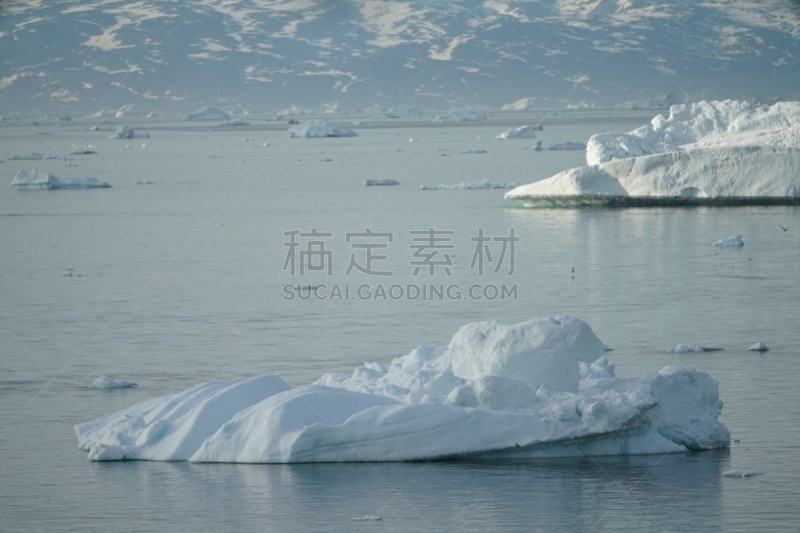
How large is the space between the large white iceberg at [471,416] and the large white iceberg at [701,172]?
21.9m

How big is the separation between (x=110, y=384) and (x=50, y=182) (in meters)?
38.0

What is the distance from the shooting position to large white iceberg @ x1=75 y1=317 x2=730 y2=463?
12438mm

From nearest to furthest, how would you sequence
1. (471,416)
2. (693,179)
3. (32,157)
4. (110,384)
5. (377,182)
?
(471,416)
(110,384)
(693,179)
(377,182)
(32,157)

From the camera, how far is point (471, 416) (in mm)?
12430

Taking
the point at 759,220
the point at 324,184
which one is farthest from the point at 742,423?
the point at 324,184

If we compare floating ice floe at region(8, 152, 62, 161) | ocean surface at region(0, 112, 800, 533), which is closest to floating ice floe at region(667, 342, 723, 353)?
ocean surface at region(0, 112, 800, 533)

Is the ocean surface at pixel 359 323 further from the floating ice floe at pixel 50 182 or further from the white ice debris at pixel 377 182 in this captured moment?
the white ice debris at pixel 377 182

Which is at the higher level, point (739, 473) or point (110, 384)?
point (739, 473)

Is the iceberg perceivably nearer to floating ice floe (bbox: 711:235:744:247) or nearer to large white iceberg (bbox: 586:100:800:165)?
large white iceberg (bbox: 586:100:800:165)

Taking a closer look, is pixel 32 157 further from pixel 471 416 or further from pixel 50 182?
pixel 471 416

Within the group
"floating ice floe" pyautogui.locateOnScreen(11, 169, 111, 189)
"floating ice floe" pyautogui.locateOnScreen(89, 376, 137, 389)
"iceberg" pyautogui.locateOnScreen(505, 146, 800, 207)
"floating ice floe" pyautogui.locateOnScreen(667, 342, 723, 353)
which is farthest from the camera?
"floating ice floe" pyautogui.locateOnScreen(11, 169, 111, 189)

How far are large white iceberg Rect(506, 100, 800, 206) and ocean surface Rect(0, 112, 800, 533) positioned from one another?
58cm

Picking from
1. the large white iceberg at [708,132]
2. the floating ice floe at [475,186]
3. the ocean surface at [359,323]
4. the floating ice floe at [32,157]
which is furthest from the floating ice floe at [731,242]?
the floating ice floe at [32,157]

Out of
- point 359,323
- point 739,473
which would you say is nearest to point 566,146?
point 359,323
